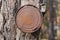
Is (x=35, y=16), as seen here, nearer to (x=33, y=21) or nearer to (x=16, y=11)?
(x=33, y=21)

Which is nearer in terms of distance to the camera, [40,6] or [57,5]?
[40,6]

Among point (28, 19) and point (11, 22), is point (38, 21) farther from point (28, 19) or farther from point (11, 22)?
point (11, 22)

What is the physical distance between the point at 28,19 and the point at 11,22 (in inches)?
5.9

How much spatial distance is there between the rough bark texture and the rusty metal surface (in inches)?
3.0

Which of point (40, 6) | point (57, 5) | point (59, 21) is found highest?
point (40, 6)

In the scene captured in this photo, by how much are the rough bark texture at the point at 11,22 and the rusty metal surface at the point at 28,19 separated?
0.25 feet

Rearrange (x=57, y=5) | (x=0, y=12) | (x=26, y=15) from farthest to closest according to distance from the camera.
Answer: (x=57, y=5), (x=0, y=12), (x=26, y=15)

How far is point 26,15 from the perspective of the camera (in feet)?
4.69

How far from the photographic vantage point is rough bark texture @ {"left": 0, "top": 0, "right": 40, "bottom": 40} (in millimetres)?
Result: 1500

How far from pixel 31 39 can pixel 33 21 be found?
5.9 inches

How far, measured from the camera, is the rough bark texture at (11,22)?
1500mm

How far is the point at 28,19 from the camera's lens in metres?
1.43

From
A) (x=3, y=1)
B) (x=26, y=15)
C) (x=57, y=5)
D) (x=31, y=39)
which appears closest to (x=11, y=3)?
(x=3, y=1)

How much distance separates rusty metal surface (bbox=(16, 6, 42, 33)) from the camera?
A: 1.43 m
